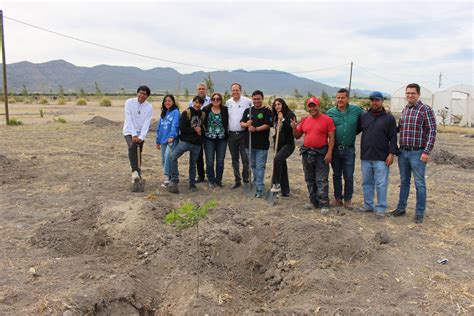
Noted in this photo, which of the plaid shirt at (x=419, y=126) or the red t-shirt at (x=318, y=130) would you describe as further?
the red t-shirt at (x=318, y=130)

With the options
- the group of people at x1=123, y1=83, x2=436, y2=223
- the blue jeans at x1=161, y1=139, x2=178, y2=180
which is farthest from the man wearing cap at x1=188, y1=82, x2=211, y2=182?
the blue jeans at x1=161, y1=139, x2=178, y2=180

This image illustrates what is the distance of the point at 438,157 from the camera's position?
11.6 meters

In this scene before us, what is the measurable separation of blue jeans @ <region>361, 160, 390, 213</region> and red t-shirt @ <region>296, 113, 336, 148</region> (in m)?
0.71

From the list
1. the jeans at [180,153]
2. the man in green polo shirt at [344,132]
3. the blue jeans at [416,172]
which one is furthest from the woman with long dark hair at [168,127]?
the blue jeans at [416,172]

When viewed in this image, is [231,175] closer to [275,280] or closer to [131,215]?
[131,215]

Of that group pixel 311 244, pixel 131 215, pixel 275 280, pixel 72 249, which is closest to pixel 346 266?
pixel 311 244

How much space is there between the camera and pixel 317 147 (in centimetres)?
609

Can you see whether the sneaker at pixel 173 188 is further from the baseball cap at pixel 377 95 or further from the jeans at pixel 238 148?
the baseball cap at pixel 377 95

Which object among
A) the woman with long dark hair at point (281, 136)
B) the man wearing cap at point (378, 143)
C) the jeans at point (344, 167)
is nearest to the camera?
the man wearing cap at point (378, 143)

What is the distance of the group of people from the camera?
5832 mm

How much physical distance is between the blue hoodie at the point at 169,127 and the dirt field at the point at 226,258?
1004 mm

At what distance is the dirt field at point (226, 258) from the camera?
381cm

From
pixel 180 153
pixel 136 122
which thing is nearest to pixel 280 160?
pixel 180 153

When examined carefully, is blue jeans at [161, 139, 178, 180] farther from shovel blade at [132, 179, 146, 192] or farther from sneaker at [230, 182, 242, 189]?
sneaker at [230, 182, 242, 189]
